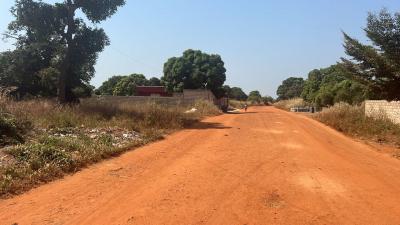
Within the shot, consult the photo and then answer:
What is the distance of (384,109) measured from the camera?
23250 millimetres

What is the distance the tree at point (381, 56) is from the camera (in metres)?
15.9

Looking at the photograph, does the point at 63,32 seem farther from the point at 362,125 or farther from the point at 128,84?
the point at 128,84

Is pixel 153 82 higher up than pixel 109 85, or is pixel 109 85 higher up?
pixel 153 82

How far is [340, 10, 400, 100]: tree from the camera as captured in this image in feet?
52.3

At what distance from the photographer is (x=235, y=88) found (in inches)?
5733

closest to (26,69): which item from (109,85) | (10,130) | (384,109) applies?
(10,130)

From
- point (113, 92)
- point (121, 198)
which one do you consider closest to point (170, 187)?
point (121, 198)

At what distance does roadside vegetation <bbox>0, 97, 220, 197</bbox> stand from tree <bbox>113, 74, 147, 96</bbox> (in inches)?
2118

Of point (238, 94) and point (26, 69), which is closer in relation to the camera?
point (26, 69)

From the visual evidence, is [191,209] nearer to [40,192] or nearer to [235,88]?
[40,192]

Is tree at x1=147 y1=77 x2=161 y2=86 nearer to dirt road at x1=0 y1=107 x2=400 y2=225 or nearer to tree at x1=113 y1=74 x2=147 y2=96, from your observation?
tree at x1=113 y1=74 x2=147 y2=96

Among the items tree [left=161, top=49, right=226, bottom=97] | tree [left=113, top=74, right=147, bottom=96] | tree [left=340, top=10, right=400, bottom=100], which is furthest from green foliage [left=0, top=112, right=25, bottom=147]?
tree [left=113, top=74, right=147, bottom=96]

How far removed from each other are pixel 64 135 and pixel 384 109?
15697 mm

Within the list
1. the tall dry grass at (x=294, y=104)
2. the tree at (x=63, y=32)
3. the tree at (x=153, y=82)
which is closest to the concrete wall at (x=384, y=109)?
the tree at (x=63, y=32)
